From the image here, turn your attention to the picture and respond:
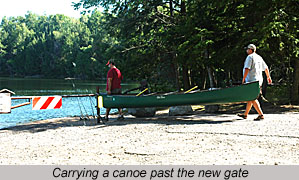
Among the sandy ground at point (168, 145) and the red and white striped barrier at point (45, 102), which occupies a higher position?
the red and white striped barrier at point (45, 102)

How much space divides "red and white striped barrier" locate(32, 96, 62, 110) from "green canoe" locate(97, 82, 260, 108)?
1344mm

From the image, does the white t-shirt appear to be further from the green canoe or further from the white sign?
the white sign

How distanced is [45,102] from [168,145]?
488cm

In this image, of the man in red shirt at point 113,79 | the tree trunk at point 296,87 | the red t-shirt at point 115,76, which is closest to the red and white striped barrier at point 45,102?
the man in red shirt at point 113,79

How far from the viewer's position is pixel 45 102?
34.7 feet

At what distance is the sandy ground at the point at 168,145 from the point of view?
6.28 m

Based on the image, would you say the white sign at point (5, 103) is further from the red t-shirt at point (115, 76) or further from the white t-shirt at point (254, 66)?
the white t-shirt at point (254, 66)

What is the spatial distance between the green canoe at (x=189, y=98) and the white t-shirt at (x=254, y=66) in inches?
7.0

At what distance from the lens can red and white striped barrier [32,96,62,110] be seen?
1050cm

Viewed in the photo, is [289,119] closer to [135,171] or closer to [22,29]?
[135,171]

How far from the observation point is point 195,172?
17.7 ft

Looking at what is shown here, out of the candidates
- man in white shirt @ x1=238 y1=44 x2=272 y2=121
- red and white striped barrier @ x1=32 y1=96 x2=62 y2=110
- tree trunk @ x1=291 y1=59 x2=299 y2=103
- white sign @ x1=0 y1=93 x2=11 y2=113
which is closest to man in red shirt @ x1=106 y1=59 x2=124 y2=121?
red and white striped barrier @ x1=32 y1=96 x2=62 y2=110

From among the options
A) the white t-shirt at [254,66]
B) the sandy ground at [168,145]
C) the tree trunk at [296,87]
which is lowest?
the sandy ground at [168,145]

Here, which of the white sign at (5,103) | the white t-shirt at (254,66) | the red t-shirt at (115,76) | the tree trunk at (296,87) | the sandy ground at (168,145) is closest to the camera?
the sandy ground at (168,145)
